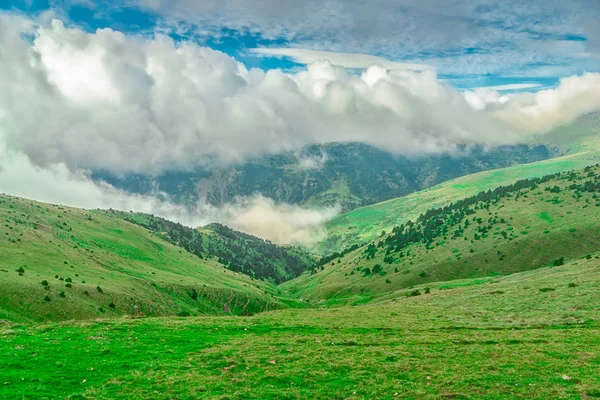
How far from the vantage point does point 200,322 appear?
59.7m

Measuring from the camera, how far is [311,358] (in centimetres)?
3959

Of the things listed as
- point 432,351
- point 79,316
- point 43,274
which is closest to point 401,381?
point 432,351

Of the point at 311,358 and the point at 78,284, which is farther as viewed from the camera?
the point at 78,284

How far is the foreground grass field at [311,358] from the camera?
30500mm

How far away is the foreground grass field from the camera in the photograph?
100 feet

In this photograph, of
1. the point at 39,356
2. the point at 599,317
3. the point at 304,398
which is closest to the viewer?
the point at 304,398

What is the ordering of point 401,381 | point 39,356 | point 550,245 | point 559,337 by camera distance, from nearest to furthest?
point 401,381
point 39,356
point 559,337
point 550,245

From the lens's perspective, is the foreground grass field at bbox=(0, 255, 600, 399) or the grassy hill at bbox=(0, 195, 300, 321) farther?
the grassy hill at bbox=(0, 195, 300, 321)

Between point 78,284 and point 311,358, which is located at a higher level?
point 311,358

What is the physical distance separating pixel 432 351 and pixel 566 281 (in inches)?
2253

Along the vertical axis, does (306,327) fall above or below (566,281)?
below

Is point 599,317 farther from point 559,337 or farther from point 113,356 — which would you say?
point 113,356

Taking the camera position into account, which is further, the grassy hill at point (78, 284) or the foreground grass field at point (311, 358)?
the grassy hill at point (78, 284)

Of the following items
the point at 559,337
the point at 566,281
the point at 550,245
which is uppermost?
the point at 550,245
